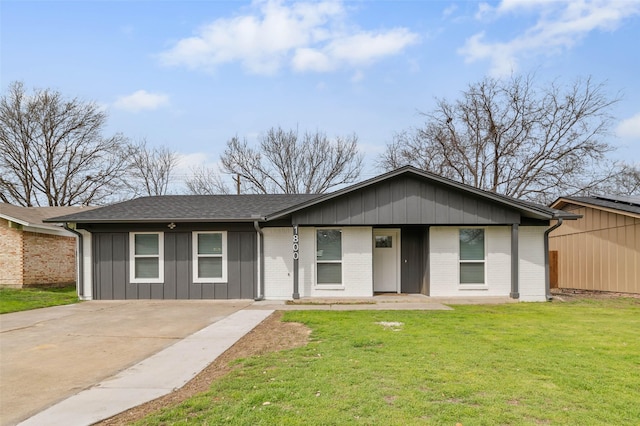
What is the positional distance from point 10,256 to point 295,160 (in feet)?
65.3

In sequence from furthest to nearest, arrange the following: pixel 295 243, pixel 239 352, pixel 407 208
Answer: pixel 295 243
pixel 407 208
pixel 239 352

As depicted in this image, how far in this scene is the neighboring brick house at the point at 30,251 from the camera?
52.5 feet

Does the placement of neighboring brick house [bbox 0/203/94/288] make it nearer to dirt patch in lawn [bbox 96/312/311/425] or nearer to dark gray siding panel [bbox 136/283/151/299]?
dark gray siding panel [bbox 136/283/151/299]

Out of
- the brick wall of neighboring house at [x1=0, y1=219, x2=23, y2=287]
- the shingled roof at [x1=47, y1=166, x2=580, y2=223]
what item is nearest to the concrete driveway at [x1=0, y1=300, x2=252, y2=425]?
the shingled roof at [x1=47, y1=166, x2=580, y2=223]

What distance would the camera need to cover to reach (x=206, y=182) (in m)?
34.2

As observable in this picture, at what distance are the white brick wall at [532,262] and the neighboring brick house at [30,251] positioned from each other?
55.7ft

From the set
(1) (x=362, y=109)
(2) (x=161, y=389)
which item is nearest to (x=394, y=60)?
(1) (x=362, y=109)

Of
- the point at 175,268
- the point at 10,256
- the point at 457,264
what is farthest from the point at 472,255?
the point at 10,256

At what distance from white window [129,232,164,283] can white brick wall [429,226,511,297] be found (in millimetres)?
8108

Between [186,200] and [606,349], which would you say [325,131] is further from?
[606,349]

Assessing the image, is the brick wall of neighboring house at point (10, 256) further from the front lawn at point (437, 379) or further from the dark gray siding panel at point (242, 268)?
the front lawn at point (437, 379)

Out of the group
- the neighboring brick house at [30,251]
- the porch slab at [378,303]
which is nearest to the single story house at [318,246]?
the porch slab at [378,303]

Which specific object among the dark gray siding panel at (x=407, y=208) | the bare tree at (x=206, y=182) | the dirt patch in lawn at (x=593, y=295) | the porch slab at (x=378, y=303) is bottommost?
the dirt patch in lawn at (x=593, y=295)

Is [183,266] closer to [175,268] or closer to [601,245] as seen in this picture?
[175,268]
